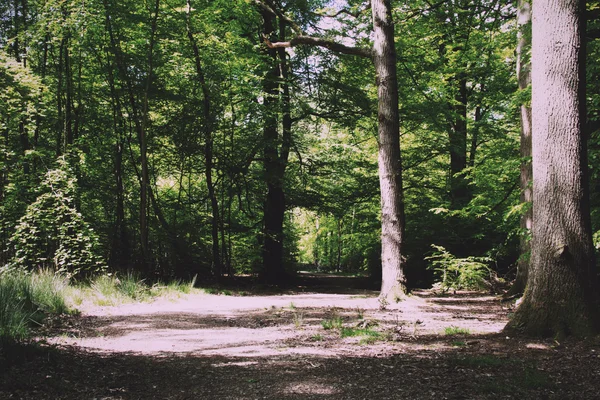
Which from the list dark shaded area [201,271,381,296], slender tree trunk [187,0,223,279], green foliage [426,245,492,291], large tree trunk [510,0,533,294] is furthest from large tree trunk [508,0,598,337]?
slender tree trunk [187,0,223,279]

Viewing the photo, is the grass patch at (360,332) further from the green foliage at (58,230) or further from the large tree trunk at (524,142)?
the green foliage at (58,230)

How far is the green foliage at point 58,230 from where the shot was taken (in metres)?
10.2

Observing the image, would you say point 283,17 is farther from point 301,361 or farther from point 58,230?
point 301,361

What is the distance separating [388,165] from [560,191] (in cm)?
391

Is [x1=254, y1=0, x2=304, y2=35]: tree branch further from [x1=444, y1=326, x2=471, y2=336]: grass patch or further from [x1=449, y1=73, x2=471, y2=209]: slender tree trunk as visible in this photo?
[x1=444, y1=326, x2=471, y2=336]: grass patch

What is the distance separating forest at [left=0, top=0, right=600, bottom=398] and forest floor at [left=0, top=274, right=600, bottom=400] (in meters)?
2.74

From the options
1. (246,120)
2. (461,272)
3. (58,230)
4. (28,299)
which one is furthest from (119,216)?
(461,272)

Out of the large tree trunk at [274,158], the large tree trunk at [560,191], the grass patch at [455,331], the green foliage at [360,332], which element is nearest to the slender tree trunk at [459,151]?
the large tree trunk at [274,158]

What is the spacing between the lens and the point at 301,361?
4230 mm

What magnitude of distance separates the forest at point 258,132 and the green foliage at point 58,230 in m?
0.07

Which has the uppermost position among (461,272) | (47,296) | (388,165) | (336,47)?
(336,47)

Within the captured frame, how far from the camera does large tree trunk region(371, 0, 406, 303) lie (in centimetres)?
811

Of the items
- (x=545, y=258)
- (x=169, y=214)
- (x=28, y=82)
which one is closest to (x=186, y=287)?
(x=169, y=214)

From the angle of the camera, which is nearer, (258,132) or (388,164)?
(388,164)
